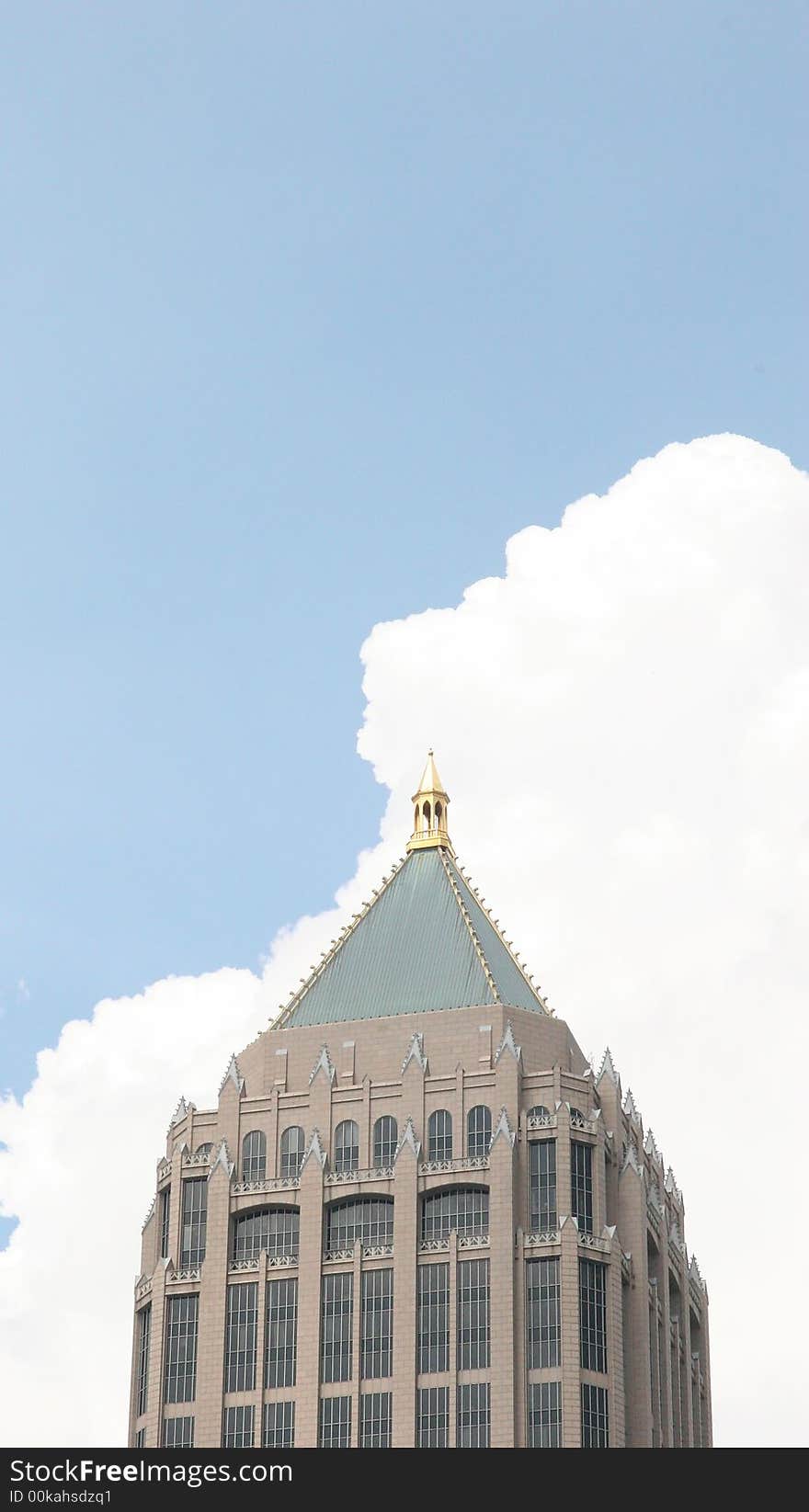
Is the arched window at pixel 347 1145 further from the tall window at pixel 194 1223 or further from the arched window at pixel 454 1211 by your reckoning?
the tall window at pixel 194 1223

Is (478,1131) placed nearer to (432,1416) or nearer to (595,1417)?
(432,1416)

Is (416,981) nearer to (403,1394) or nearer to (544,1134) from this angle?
(544,1134)

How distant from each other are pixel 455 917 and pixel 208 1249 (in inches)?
971

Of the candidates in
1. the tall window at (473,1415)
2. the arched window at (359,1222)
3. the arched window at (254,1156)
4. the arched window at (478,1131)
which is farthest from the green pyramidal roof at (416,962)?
the tall window at (473,1415)

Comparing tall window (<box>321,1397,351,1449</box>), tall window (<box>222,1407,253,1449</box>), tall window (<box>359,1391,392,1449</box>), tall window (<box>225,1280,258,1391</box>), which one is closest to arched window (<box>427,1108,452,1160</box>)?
tall window (<box>225,1280,258,1391</box>)

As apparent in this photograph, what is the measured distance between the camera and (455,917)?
482 ft

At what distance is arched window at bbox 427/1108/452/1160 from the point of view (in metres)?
134

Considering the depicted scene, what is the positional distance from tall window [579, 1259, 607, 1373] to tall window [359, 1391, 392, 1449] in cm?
1003

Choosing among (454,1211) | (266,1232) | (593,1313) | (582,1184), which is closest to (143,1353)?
(266,1232)

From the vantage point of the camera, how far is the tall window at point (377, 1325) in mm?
128375

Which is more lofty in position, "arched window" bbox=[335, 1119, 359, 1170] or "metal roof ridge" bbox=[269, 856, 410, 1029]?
"metal roof ridge" bbox=[269, 856, 410, 1029]

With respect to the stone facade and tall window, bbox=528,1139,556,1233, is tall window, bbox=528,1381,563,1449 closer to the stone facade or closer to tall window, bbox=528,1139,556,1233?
the stone facade

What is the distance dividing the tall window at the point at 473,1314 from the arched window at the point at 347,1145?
9000mm
